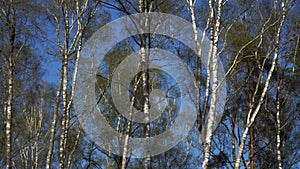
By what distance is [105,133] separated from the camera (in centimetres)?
1667

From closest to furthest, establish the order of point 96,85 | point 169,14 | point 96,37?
1. point 169,14
2. point 96,37
3. point 96,85

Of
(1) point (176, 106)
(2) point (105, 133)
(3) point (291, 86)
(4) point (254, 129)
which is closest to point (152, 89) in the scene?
(1) point (176, 106)

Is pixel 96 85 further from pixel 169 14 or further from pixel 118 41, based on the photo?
pixel 169 14

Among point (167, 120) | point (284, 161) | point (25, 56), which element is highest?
point (25, 56)

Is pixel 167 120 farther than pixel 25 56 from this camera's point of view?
Yes

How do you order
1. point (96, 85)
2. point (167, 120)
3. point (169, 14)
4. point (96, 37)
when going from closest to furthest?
point (169, 14), point (96, 37), point (96, 85), point (167, 120)

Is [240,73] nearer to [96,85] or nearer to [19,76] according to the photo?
[96,85]

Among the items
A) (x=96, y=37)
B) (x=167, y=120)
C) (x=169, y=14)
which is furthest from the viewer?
(x=167, y=120)

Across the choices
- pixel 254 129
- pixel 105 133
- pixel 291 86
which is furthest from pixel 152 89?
pixel 291 86

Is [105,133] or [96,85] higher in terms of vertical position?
[96,85]

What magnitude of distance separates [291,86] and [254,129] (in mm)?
2080

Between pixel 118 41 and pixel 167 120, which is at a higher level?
pixel 118 41

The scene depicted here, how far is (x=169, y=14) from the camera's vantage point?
13.0 m

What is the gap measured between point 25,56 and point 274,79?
29.1ft
